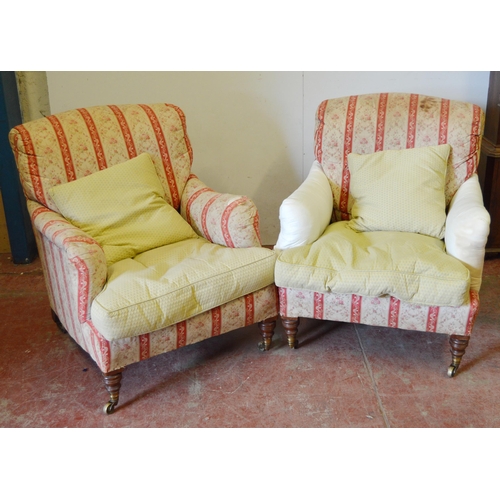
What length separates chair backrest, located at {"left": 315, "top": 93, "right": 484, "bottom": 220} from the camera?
2564 mm

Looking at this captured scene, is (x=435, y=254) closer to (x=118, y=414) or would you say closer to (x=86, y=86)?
(x=118, y=414)

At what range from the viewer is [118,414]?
83.1 inches

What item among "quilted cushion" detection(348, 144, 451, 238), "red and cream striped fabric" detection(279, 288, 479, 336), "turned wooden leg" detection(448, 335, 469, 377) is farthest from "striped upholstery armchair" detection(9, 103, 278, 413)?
"turned wooden leg" detection(448, 335, 469, 377)

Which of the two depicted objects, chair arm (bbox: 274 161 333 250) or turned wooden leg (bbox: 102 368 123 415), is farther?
chair arm (bbox: 274 161 333 250)

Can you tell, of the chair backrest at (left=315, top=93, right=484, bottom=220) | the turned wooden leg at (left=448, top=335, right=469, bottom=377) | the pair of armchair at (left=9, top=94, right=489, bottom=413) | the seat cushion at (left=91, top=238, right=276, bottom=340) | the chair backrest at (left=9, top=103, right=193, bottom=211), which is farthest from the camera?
the chair backrest at (left=315, top=93, right=484, bottom=220)

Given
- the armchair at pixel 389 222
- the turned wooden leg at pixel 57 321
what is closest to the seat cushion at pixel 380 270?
the armchair at pixel 389 222

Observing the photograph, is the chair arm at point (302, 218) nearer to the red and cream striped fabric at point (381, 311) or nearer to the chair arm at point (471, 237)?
the red and cream striped fabric at point (381, 311)

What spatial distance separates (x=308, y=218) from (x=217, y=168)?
1099mm

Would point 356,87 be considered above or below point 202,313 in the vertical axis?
above

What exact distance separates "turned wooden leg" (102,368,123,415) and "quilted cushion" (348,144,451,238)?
1147mm

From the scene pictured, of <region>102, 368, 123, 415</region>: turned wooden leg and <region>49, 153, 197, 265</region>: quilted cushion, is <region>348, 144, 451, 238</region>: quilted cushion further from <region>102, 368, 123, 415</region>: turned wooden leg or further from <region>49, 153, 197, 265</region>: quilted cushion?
<region>102, 368, 123, 415</region>: turned wooden leg

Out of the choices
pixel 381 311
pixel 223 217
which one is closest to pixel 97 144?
pixel 223 217

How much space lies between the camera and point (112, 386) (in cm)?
212
